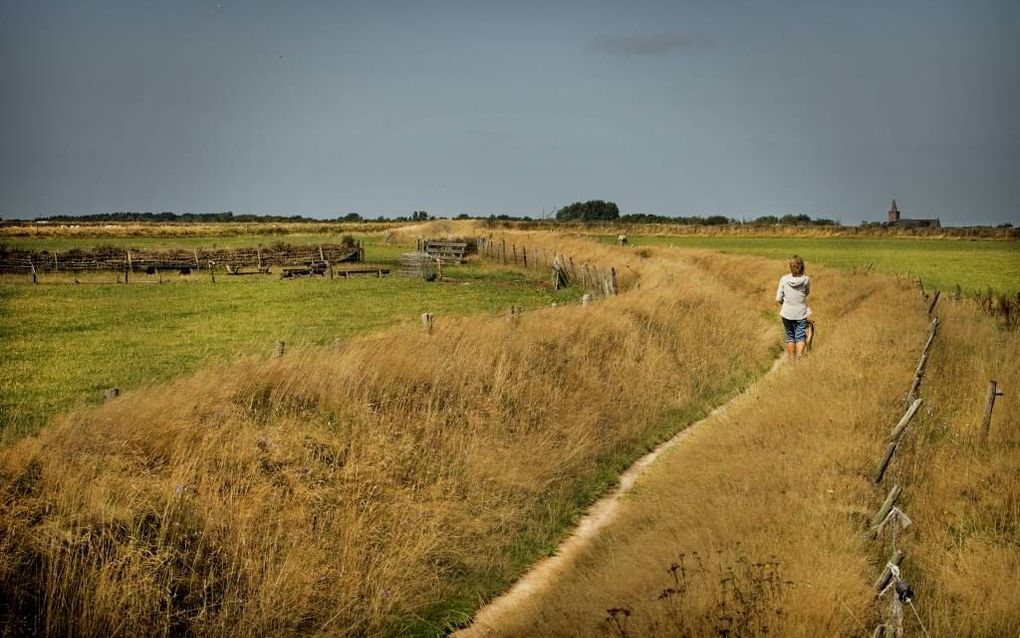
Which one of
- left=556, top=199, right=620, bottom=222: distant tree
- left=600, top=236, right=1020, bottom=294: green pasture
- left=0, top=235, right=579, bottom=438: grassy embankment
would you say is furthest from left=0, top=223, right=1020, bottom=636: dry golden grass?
left=556, top=199, right=620, bottom=222: distant tree

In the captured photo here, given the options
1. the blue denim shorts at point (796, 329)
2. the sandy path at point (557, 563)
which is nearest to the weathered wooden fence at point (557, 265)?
the blue denim shorts at point (796, 329)

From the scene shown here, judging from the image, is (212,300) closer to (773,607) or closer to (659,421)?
(659,421)

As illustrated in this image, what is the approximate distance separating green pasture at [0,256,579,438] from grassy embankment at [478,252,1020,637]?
5.22m

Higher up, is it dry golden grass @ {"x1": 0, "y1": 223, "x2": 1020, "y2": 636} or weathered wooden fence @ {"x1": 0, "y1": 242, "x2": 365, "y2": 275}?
weathered wooden fence @ {"x1": 0, "y1": 242, "x2": 365, "y2": 275}

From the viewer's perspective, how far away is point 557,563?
25.7ft

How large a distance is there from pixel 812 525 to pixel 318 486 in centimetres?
435

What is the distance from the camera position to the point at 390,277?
3950 cm

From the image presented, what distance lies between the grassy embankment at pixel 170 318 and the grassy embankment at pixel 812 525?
5.70 m

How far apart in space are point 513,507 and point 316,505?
2352mm

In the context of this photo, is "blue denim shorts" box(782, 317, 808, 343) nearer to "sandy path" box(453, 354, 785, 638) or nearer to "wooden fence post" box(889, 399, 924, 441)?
"sandy path" box(453, 354, 785, 638)

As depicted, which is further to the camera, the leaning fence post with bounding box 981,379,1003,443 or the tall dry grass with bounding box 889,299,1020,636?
the leaning fence post with bounding box 981,379,1003,443

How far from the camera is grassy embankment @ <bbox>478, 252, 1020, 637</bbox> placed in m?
5.38

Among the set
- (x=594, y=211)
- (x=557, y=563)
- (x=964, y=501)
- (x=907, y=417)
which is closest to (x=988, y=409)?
(x=964, y=501)

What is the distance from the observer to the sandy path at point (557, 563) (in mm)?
6801
